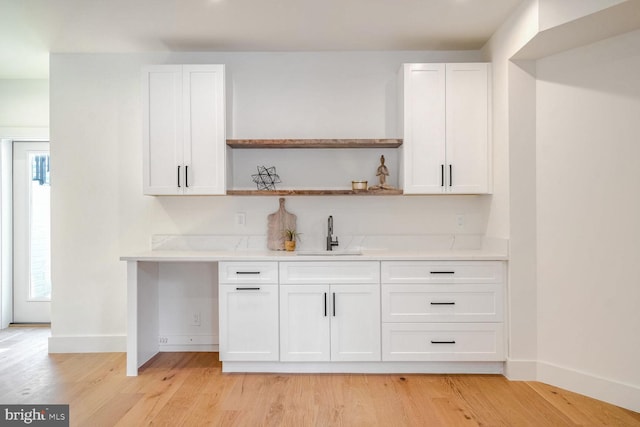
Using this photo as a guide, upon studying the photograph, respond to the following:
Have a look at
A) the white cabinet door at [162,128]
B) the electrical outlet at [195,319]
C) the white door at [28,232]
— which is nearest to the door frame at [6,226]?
the white door at [28,232]

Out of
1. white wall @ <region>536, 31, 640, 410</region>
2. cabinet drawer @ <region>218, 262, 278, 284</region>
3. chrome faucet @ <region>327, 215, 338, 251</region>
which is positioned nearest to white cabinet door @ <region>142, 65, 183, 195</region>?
cabinet drawer @ <region>218, 262, 278, 284</region>

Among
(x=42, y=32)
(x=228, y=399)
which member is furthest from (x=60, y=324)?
(x=42, y=32)

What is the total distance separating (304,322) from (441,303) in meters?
1.02

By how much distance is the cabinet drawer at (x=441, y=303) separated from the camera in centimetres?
310

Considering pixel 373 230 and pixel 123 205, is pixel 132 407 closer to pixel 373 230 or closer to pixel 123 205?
pixel 123 205

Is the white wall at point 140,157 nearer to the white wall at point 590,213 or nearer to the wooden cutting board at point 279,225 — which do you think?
the wooden cutting board at point 279,225

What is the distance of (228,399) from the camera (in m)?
2.74

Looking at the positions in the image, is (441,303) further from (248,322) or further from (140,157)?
(140,157)

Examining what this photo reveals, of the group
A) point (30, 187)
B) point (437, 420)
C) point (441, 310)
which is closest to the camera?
point (437, 420)

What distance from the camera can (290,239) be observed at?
11.6 feet

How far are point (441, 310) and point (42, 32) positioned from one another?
12.3ft

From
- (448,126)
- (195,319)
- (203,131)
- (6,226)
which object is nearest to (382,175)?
(448,126)

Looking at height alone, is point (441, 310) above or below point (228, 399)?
above

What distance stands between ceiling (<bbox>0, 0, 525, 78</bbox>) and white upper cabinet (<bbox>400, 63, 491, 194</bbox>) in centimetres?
34
